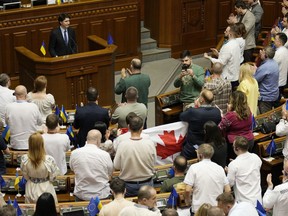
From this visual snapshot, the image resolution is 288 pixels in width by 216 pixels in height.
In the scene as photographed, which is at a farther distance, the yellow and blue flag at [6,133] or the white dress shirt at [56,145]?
the yellow and blue flag at [6,133]

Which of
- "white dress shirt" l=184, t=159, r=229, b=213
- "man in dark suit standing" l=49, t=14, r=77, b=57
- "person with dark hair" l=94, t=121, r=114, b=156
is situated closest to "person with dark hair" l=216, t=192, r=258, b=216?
"white dress shirt" l=184, t=159, r=229, b=213

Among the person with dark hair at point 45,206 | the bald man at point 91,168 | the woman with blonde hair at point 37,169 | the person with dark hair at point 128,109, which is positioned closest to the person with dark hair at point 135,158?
the bald man at point 91,168

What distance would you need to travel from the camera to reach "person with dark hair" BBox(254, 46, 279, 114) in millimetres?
10625

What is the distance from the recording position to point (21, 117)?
9.06 metres

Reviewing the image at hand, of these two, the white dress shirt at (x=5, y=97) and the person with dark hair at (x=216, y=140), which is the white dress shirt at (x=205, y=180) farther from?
the white dress shirt at (x=5, y=97)

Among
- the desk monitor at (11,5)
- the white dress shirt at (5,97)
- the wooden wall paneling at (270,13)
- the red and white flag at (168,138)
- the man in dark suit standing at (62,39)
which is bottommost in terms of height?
the red and white flag at (168,138)

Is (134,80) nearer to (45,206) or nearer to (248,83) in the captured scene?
(248,83)

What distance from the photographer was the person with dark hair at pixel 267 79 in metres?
10.6

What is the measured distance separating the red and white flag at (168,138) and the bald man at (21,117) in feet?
4.73

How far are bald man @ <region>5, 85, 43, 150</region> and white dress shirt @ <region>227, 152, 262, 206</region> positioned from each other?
2587mm

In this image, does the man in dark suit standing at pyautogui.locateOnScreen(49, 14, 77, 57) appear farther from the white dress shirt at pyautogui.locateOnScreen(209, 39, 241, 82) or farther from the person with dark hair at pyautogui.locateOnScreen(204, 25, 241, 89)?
the white dress shirt at pyautogui.locateOnScreen(209, 39, 241, 82)

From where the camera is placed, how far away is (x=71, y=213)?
7.68 meters

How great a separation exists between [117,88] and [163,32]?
185 inches

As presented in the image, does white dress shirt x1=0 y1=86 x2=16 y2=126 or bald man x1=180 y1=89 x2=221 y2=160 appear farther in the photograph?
white dress shirt x1=0 y1=86 x2=16 y2=126
